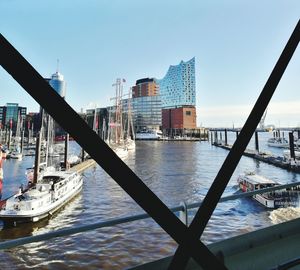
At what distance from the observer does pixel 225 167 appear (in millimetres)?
1305

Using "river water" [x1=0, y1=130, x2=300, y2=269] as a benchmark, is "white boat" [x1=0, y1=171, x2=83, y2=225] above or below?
above

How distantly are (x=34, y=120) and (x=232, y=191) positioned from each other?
291ft

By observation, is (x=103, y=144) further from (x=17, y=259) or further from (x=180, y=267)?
(x=17, y=259)

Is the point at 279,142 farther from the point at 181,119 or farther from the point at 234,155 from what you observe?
the point at 234,155

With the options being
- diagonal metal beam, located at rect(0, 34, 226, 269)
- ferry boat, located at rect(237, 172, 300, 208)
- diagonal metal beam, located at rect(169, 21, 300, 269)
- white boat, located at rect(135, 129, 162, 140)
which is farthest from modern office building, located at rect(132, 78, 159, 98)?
diagonal metal beam, located at rect(0, 34, 226, 269)

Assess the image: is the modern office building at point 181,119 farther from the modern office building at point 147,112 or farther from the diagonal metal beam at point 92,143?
the diagonal metal beam at point 92,143

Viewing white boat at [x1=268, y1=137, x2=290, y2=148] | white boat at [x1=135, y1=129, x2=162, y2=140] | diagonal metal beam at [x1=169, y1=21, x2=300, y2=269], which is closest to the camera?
diagonal metal beam at [x1=169, y1=21, x2=300, y2=269]

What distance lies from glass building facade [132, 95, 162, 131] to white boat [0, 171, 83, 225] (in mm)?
127962

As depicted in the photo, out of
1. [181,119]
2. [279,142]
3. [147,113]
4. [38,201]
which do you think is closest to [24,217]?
[38,201]

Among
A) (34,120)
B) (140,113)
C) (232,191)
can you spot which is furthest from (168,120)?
(232,191)

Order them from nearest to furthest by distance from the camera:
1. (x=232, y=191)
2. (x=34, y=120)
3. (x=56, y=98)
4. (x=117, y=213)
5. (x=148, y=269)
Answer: (x=56, y=98) < (x=148, y=269) < (x=117, y=213) < (x=232, y=191) < (x=34, y=120)

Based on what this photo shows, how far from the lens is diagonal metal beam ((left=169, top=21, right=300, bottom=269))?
45.8 inches

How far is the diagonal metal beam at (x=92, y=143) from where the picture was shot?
1.00m

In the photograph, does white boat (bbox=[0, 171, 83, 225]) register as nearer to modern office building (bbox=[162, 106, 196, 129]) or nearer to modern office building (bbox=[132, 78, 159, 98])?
modern office building (bbox=[162, 106, 196, 129])
